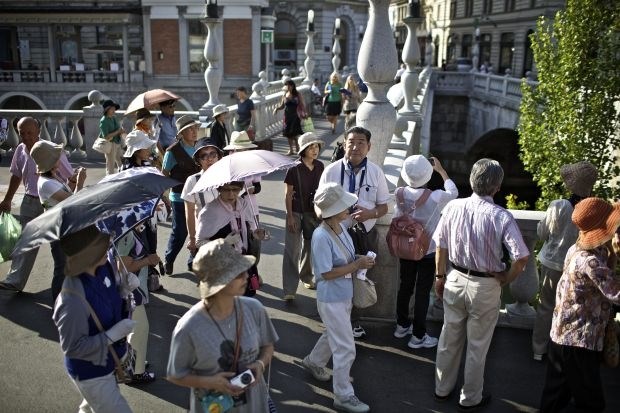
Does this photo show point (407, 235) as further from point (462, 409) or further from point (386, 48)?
point (386, 48)

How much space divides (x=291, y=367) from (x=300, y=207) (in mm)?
1751

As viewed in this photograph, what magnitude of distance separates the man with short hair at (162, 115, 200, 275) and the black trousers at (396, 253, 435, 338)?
2718mm

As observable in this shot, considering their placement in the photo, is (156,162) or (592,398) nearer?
(592,398)

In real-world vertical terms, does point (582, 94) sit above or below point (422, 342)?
above

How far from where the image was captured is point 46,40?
38.3 metres

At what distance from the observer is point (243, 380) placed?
2914 millimetres

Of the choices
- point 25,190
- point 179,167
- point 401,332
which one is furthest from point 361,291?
point 25,190

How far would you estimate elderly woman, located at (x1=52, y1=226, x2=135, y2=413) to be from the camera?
10.3 feet

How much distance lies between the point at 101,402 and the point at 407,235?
108 inches

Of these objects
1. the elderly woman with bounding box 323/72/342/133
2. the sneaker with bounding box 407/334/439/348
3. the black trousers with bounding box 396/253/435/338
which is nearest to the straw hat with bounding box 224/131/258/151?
the black trousers with bounding box 396/253/435/338

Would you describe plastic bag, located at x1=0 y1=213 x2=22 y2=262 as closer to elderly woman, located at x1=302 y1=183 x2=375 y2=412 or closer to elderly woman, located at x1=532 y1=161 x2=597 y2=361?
elderly woman, located at x1=302 y1=183 x2=375 y2=412

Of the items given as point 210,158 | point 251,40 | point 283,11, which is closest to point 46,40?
point 251,40

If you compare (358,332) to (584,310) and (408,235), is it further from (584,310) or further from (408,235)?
(584,310)

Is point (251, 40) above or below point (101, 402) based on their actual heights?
above
